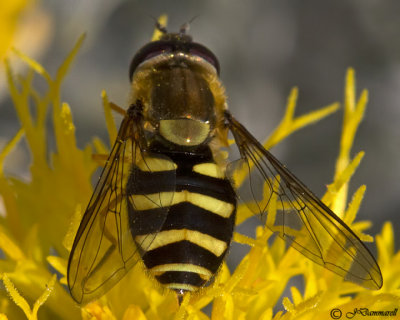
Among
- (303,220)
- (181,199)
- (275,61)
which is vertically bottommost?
(181,199)

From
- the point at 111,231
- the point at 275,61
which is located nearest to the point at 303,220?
the point at 111,231

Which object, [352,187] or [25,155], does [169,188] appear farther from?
[25,155]

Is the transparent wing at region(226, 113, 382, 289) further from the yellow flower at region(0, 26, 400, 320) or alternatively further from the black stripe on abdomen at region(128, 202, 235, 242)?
the black stripe on abdomen at region(128, 202, 235, 242)

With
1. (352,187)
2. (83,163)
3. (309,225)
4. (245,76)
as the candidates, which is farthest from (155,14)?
(309,225)

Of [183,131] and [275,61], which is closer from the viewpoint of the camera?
[183,131]

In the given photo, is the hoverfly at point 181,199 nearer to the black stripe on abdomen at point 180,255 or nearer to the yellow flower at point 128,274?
the black stripe on abdomen at point 180,255

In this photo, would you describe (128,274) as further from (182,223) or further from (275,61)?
(275,61)
